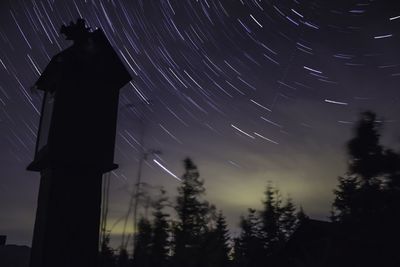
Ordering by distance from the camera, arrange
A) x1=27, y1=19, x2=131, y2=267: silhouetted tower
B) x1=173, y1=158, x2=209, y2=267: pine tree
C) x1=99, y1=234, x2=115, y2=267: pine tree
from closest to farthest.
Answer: x1=27, y1=19, x2=131, y2=267: silhouetted tower → x1=99, y1=234, x2=115, y2=267: pine tree → x1=173, y1=158, x2=209, y2=267: pine tree

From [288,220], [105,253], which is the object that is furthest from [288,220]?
[105,253]

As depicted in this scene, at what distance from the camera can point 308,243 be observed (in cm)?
1803

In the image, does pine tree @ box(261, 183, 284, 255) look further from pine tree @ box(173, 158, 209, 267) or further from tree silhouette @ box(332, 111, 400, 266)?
tree silhouette @ box(332, 111, 400, 266)

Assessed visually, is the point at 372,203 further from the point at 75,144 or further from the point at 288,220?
the point at 288,220

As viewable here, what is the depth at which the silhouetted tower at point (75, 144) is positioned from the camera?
339 inches

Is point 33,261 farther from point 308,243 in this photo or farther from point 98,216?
point 308,243

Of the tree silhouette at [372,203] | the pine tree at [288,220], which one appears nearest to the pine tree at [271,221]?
the pine tree at [288,220]

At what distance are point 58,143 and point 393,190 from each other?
11.5 m

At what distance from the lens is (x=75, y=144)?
9.51 m

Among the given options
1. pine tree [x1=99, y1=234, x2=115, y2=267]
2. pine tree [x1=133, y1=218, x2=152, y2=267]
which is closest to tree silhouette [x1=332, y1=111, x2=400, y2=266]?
pine tree [x1=99, y1=234, x2=115, y2=267]

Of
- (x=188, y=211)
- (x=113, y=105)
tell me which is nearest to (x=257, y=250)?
(x=188, y=211)

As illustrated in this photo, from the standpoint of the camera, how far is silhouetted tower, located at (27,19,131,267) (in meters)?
8.60

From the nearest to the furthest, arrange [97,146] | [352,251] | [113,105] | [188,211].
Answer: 1. [97,146]
2. [113,105]
3. [352,251]
4. [188,211]

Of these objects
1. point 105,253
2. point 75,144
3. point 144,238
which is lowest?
point 105,253
